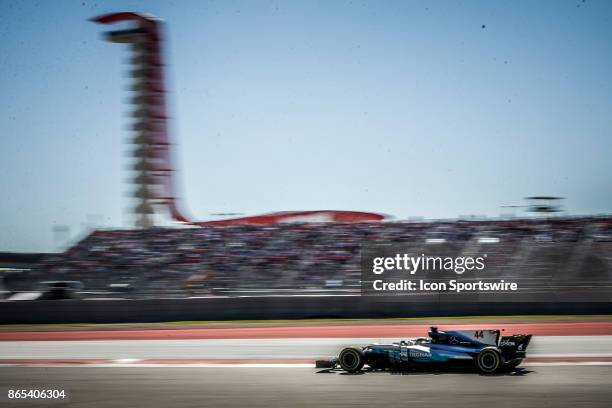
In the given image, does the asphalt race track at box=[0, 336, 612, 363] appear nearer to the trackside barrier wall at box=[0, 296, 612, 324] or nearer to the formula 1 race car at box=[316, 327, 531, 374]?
the formula 1 race car at box=[316, 327, 531, 374]

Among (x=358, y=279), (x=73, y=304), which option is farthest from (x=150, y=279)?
(x=358, y=279)

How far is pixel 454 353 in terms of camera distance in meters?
9.05

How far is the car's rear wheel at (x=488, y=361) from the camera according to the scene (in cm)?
889

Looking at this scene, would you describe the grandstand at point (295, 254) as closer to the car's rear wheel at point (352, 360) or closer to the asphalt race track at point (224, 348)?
the asphalt race track at point (224, 348)

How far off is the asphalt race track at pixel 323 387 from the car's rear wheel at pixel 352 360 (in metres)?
0.15

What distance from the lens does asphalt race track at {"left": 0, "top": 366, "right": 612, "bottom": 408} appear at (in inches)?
294

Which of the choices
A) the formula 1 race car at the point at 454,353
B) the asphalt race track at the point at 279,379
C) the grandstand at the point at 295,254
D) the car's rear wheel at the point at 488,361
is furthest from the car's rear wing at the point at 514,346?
the grandstand at the point at 295,254

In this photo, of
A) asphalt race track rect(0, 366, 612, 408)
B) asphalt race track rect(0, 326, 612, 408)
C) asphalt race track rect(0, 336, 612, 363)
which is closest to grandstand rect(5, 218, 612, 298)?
asphalt race track rect(0, 336, 612, 363)

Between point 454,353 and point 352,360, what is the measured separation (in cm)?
138

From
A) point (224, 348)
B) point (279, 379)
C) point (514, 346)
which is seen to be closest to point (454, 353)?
point (514, 346)

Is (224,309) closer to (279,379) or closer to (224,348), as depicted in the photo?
(224,348)

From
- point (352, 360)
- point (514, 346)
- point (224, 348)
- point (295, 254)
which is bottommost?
point (295, 254)

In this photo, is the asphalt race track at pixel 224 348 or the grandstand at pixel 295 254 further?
the grandstand at pixel 295 254

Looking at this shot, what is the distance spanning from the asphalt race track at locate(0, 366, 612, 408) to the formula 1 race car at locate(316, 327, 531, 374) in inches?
6.1
